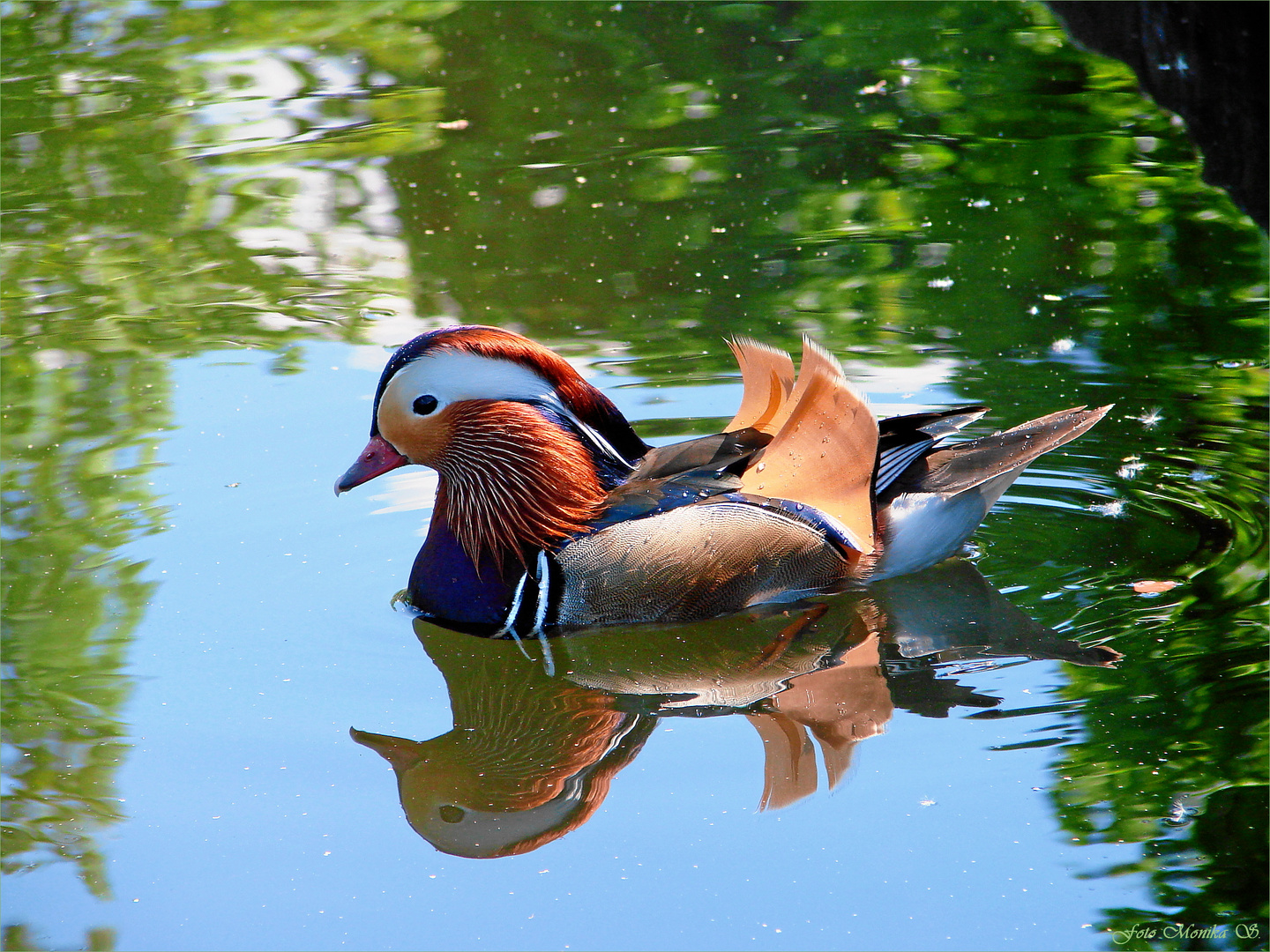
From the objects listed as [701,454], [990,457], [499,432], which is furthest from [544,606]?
[990,457]

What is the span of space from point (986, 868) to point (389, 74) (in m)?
8.55

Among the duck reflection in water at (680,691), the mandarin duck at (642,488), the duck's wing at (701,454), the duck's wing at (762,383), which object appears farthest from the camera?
the duck's wing at (762,383)

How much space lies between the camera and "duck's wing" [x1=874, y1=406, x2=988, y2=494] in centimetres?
477

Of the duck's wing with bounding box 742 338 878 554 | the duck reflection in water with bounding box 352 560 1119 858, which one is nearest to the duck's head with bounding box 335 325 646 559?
the duck reflection in water with bounding box 352 560 1119 858

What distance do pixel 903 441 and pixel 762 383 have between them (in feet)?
1.83

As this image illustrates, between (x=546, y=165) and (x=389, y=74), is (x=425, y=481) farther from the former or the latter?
(x=389, y=74)

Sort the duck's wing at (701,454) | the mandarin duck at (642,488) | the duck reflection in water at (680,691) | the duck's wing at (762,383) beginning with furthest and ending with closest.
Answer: the duck's wing at (762,383), the duck's wing at (701,454), the mandarin duck at (642,488), the duck reflection in water at (680,691)

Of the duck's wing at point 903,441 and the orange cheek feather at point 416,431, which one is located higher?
the orange cheek feather at point 416,431

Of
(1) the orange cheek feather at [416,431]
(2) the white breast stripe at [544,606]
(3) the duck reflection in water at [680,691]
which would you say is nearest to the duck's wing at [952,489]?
(3) the duck reflection in water at [680,691]

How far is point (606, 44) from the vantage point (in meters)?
10.7

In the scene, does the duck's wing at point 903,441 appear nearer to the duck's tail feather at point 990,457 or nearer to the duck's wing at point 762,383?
the duck's tail feather at point 990,457

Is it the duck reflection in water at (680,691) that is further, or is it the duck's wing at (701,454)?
the duck's wing at (701,454)

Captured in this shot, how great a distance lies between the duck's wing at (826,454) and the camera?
459cm

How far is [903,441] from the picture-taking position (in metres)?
4.84
